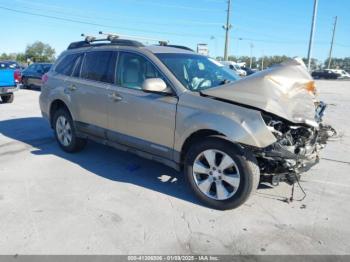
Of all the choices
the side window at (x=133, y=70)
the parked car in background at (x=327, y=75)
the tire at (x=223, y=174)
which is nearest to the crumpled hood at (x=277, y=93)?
the tire at (x=223, y=174)

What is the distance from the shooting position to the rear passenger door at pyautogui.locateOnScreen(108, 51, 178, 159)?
4324 millimetres

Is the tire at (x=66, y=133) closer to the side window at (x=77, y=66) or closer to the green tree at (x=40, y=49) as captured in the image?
the side window at (x=77, y=66)

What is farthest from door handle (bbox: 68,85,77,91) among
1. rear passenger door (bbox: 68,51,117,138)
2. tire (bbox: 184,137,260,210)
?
tire (bbox: 184,137,260,210)

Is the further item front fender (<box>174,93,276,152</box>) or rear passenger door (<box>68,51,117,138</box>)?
rear passenger door (<box>68,51,117,138</box>)

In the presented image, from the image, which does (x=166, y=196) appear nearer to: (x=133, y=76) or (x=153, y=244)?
(x=153, y=244)

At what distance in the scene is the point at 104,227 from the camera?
3.61 m

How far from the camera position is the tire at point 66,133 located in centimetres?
600

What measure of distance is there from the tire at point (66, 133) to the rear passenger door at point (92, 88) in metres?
0.31

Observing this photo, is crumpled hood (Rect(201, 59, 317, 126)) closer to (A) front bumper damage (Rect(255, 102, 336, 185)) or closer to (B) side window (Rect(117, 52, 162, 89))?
(A) front bumper damage (Rect(255, 102, 336, 185))

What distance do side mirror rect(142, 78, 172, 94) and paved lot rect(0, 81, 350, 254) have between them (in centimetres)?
137

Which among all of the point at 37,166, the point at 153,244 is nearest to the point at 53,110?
the point at 37,166

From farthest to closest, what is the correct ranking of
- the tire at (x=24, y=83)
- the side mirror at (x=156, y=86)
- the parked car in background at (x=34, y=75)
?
the tire at (x=24, y=83)
the parked car in background at (x=34, y=75)
the side mirror at (x=156, y=86)

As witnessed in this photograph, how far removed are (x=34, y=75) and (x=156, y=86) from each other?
17.0 meters

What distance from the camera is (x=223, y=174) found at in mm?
3938
